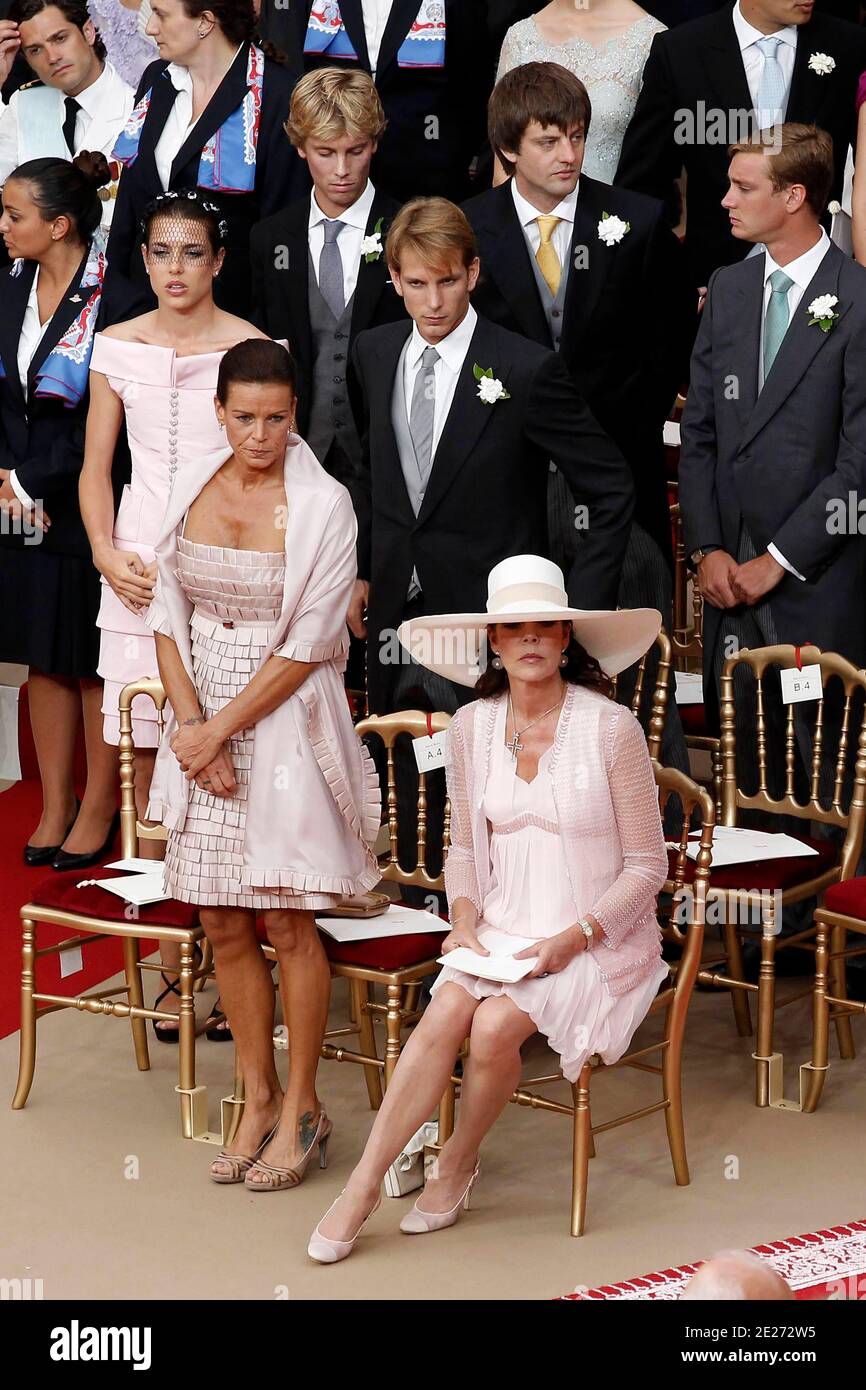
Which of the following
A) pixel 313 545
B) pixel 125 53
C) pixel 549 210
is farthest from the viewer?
pixel 125 53

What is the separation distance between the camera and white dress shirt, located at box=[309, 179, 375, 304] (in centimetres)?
534

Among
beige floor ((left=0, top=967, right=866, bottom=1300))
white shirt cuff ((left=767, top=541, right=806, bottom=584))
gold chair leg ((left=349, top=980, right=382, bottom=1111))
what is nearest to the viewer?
beige floor ((left=0, top=967, right=866, bottom=1300))

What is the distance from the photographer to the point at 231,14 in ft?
18.7

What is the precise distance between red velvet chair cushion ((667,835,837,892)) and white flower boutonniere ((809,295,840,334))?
1297 millimetres

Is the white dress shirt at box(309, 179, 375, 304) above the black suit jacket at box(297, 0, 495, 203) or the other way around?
the other way around

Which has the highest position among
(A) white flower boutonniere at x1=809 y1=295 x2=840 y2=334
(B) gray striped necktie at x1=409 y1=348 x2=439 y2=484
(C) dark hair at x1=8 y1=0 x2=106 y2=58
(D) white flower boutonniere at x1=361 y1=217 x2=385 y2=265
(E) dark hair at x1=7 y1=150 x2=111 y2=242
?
(C) dark hair at x1=8 y1=0 x2=106 y2=58

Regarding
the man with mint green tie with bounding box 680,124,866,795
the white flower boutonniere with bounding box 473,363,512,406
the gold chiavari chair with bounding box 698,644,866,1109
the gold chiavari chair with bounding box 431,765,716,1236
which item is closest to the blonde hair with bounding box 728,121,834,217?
the man with mint green tie with bounding box 680,124,866,795

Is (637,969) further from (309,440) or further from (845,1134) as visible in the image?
(309,440)

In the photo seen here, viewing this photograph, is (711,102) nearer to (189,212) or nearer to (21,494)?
(189,212)

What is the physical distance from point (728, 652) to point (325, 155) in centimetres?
163

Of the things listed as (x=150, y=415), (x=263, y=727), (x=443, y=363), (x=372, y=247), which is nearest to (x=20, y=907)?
(x=150, y=415)

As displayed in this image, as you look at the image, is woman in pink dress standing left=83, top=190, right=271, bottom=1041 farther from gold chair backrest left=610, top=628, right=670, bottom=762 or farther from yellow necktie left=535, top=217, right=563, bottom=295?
gold chair backrest left=610, top=628, right=670, bottom=762

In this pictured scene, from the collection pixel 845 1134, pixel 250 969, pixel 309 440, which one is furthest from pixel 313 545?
pixel 845 1134

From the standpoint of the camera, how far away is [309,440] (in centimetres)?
538
